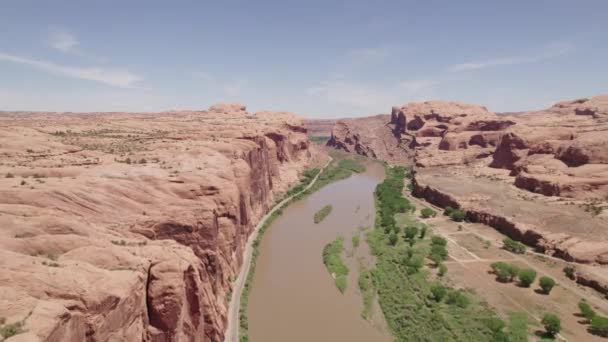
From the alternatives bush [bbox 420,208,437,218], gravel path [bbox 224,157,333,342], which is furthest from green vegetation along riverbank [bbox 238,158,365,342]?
bush [bbox 420,208,437,218]

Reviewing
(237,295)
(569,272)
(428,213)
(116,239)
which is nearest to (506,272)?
(569,272)

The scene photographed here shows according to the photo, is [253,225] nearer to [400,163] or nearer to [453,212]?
[453,212]

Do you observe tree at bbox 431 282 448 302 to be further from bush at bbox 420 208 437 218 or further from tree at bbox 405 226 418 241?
bush at bbox 420 208 437 218

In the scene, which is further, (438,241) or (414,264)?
(438,241)

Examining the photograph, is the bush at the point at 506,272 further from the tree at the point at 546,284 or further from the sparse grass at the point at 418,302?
the sparse grass at the point at 418,302

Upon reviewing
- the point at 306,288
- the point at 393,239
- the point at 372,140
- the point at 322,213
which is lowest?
the point at 306,288

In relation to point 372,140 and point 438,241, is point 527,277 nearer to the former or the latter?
point 438,241
